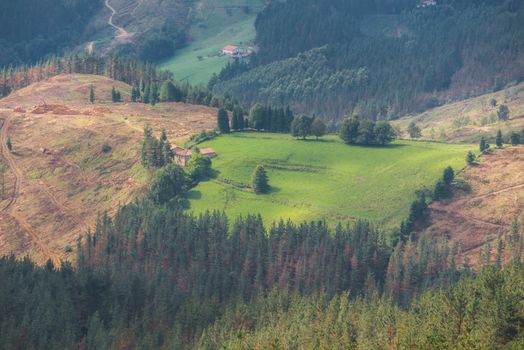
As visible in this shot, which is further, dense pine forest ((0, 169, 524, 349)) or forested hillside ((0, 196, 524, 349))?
forested hillside ((0, 196, 524, 349))

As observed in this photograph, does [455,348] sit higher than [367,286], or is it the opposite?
[455,348]

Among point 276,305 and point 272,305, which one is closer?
point 272,305

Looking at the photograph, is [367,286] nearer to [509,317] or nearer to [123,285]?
[123,285]

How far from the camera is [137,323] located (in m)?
173

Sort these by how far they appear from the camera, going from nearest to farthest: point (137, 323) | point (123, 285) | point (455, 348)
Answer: point (455, 348) < point (137, 323) < point (123, 285)

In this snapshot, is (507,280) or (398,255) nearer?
(507,280)

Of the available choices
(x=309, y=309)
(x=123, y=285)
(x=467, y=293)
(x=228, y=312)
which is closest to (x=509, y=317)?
(x=467, y=293)

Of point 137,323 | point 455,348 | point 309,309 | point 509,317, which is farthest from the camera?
point 137,323

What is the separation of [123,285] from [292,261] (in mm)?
34463

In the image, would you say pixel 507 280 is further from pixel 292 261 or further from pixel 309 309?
pixel 292 261

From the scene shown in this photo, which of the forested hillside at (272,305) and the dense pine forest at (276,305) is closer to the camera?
the dense pine forest at (276,305)

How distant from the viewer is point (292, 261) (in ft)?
653

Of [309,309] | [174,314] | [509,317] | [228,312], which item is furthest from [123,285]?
[509,317]

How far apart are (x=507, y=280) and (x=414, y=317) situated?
14641 mm
